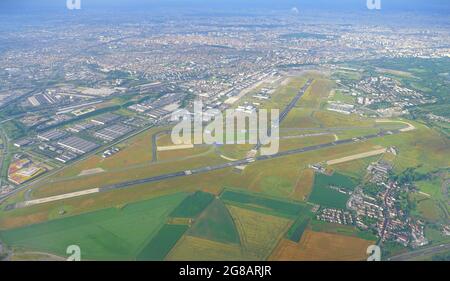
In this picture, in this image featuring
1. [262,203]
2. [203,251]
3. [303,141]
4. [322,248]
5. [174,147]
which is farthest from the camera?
[303,141]

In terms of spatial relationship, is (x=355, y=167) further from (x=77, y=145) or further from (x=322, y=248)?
(x=77, y=145)

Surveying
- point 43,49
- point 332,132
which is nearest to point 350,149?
point 332,132

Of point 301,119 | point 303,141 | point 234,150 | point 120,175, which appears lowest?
point 120,175

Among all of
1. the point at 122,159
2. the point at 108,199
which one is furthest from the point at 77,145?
the point at 108,199

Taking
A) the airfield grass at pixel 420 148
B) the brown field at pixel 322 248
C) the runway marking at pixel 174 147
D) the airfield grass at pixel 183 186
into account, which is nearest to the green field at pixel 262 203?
the airfield grass at pixel 183 186

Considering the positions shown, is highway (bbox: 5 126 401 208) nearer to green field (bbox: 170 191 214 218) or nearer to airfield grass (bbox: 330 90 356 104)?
green field (bbox: 170 191 214 218)

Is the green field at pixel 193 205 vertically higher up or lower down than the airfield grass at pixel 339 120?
lower down

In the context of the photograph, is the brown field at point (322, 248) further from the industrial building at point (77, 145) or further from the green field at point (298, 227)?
the industrial building at point (77, 145)
